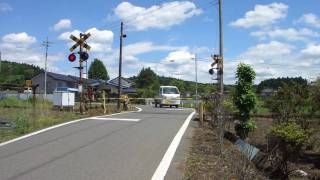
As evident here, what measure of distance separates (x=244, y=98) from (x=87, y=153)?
33.6 feet

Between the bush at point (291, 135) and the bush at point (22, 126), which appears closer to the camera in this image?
the bush at point (291, 135)

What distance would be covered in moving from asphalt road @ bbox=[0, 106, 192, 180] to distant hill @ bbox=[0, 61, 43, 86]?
83436 millimetres

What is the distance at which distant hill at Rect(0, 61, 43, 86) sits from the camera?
9918cm

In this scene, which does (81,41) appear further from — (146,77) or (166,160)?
(146,77)

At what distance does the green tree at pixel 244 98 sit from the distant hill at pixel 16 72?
8061 cm

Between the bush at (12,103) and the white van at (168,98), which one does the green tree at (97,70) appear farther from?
the bush at (12,103)

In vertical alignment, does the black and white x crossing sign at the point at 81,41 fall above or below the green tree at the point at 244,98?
above

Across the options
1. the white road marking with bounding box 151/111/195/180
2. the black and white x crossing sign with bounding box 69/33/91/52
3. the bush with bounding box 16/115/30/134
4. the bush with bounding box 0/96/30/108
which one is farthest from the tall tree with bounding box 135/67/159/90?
the white road marking with bounding box 151/111/195/180

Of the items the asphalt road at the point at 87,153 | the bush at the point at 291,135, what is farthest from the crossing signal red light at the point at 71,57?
the bush at the point at 291,135

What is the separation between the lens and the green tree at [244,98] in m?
19.7

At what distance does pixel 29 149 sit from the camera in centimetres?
1205

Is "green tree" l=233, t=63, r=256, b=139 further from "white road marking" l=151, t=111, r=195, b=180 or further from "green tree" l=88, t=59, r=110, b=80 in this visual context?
"green tree" l=88, t=59, r=110, b=80

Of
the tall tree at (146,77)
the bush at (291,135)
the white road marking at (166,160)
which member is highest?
the tall tree at (146,77)

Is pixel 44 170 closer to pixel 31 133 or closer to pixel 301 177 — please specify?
pixel 31 133
